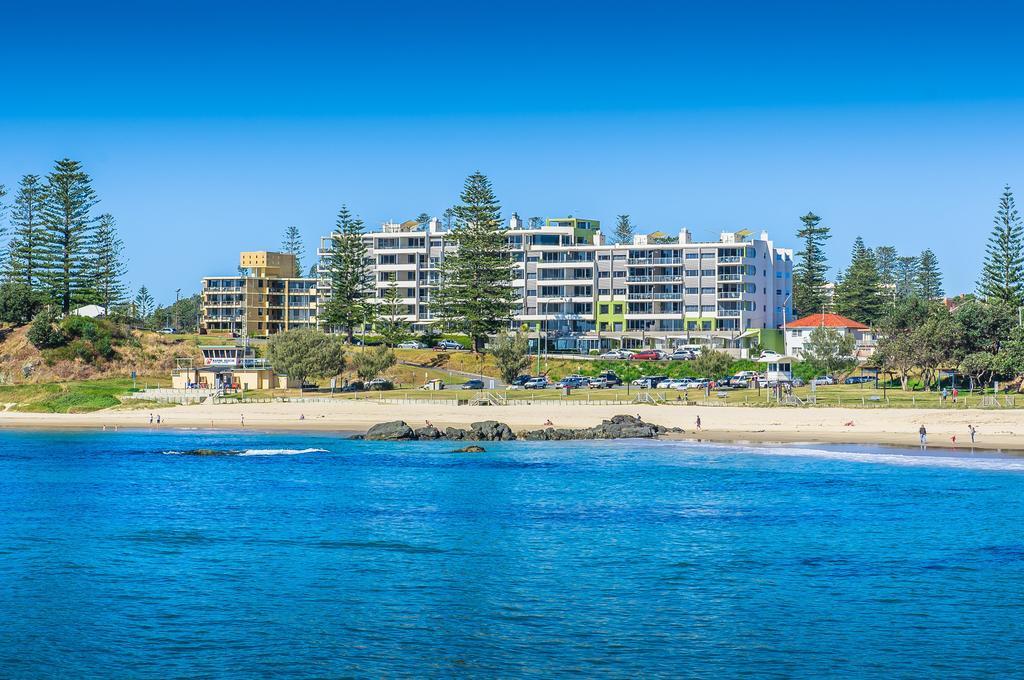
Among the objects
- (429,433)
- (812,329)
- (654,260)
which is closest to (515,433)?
(429,433)

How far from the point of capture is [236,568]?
3625cm

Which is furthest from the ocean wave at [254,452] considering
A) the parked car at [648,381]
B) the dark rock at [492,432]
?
the parked car at [648,381]

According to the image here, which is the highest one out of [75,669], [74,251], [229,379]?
[74,251]

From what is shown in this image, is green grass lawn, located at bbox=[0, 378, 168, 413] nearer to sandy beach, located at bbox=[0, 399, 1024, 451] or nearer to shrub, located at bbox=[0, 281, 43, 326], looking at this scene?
sandy beach, located at bbox=[0, 399, 1024, 451]

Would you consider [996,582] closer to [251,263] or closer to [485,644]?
[485,644]

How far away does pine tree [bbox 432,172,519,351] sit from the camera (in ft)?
410

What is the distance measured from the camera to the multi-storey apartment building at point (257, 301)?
178 m

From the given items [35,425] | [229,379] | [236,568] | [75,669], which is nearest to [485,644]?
[75,669]

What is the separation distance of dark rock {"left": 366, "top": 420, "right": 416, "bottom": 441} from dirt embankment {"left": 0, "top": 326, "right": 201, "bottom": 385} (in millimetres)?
52793

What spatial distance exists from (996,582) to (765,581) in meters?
6.44

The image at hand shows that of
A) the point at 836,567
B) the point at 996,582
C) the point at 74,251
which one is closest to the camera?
the point at 996,582

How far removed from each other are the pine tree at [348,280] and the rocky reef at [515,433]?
52108 mm

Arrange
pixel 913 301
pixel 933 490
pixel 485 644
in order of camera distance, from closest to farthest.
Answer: pixel 485 644 < pixel 933 490 < pixel 913 301

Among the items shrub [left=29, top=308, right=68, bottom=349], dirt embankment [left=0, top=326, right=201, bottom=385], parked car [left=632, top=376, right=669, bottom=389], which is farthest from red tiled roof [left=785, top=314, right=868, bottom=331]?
shrub [left=29, top=308, right=68, bottom=349]
